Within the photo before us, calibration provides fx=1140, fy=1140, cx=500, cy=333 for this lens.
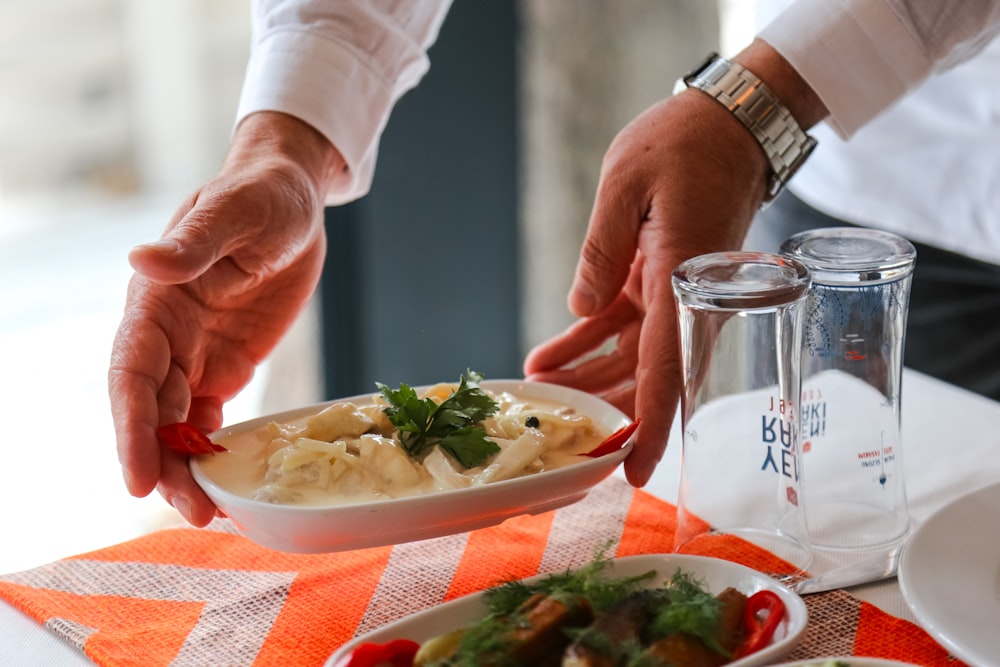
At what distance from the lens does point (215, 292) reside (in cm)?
130

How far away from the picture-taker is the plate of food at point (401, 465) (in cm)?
94

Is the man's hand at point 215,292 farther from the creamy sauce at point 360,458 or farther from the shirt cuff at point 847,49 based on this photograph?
the shirt cuff at point 847,49

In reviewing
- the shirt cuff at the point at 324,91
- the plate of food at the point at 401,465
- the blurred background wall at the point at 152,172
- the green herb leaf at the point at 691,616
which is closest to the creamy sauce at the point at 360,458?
the plate of food at the point at 401,465

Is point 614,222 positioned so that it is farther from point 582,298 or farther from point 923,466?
point 923,466

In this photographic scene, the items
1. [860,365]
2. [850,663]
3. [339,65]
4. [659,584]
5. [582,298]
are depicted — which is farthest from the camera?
[339,65]

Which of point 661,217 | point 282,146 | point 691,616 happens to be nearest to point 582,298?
point 661,217

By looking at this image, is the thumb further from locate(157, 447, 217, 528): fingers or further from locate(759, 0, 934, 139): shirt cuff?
locate(759, 0, 934, 139): shirt cuff

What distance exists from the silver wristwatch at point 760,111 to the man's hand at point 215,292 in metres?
0.50

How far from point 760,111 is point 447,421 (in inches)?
21.3

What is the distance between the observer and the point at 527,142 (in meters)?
3.21

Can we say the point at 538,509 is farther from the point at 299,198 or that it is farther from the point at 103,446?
the point at 103,446

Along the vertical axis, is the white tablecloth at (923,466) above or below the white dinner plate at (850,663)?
below

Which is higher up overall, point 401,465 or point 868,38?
point 868,38

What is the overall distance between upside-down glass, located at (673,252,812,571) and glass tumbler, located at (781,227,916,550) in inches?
3.1
